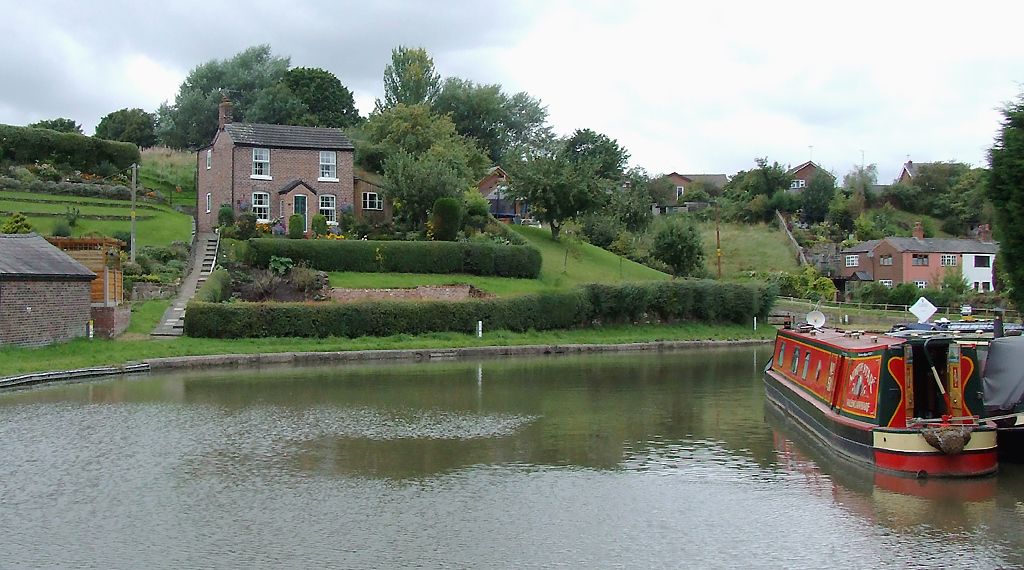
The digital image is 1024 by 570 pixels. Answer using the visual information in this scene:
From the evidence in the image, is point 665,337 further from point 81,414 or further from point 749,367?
point 81,414

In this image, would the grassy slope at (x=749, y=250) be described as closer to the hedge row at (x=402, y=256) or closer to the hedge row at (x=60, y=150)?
the hedge row at (x=402, y=256)

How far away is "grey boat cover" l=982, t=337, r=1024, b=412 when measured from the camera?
16.5m

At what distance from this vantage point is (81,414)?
20.2m

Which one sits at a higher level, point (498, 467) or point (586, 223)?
point (586, 223)

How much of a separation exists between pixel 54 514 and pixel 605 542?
7127mm

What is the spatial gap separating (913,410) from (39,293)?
943 inches

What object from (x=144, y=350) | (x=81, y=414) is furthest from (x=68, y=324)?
(x=81, y=414)

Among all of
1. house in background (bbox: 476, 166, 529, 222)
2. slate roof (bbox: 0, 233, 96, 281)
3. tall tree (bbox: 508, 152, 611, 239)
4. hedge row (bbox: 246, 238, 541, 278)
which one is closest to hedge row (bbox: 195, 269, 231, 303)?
hedge row (bbox: 246, 238, 541, 278)

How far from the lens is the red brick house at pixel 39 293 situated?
1075 inches

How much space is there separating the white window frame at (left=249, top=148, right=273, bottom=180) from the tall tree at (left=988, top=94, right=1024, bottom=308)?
119 ft

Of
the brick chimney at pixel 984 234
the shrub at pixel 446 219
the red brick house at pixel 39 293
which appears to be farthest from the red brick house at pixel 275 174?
the brick chimney at pixel 984 234

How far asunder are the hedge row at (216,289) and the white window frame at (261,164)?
37.3 feet

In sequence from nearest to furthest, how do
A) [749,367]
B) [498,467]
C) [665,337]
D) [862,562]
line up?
[862,562], [498,467], [749,367], [665,337]

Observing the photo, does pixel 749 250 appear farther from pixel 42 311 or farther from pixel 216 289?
pixel 42 311
